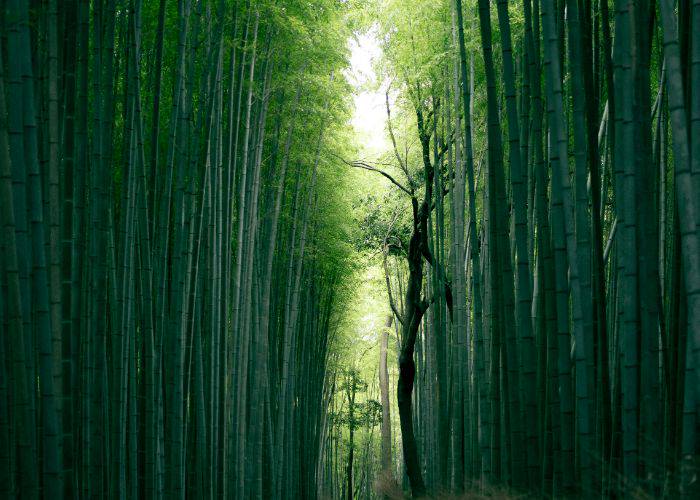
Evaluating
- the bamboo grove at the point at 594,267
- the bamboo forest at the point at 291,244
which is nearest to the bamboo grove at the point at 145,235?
the bamboo forest at the point at 291,244

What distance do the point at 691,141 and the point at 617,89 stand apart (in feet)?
1.22

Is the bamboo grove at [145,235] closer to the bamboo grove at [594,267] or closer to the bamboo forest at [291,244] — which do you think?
the bamboo forest at [291,244]

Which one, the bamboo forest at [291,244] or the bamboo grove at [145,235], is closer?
the bamboo forest at [291,244]

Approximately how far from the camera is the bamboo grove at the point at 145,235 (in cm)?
252

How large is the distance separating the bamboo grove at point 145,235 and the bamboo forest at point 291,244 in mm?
16

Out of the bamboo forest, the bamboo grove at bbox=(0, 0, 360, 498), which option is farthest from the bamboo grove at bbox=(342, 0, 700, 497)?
the bamboo grove at bbox=(0, 0, 360, 498)

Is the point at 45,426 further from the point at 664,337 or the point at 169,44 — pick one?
the point at 169,44

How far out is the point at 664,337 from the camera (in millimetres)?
2654

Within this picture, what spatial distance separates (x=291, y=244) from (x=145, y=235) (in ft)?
12.3

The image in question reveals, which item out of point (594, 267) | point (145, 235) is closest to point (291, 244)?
point (145, 235)

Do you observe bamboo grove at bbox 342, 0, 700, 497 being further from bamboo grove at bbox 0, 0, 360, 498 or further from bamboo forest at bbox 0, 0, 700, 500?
bamboo grove at bbox 0, 0, 360, 498

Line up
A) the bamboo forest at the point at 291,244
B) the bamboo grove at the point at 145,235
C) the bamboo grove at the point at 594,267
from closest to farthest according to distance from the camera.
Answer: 1. the bamboo grove at the point at 594,267
2. the bamboo forest at the point at 291,244
3. the bamboo grove at the point at 145,235

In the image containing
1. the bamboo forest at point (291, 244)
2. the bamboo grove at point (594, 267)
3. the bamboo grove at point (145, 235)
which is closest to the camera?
the bamboo grove at point (594, 267)

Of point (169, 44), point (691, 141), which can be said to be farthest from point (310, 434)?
point (691, 141)
